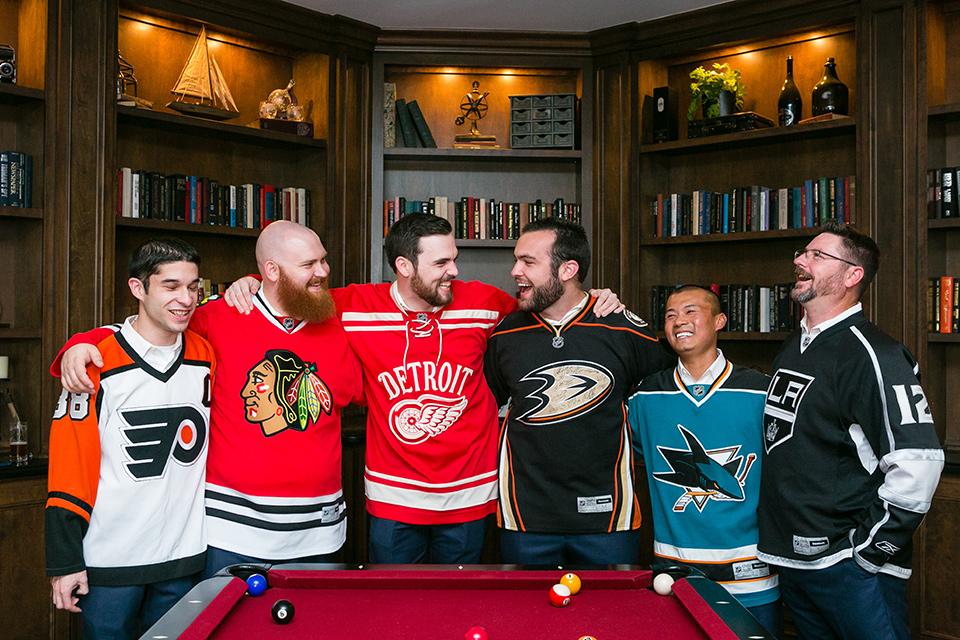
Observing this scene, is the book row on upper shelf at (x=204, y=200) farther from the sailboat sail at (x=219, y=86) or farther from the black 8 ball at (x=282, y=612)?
the black 8 ball at (x=282, y=612)

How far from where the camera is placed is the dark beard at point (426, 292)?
2623 mm

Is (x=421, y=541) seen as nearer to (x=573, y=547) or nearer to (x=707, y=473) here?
(x=573, y=547)

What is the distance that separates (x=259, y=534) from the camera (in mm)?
2344

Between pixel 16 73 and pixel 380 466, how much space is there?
7.94ft

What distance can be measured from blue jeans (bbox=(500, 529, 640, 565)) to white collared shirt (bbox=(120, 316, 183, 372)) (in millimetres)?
1240

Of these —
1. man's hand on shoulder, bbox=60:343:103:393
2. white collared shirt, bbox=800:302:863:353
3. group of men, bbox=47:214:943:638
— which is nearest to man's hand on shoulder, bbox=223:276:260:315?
group of men, bbox=47:214:943:638

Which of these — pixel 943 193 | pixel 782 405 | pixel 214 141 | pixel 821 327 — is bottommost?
pixel 782 405

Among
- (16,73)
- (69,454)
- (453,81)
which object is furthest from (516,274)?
(16,73)

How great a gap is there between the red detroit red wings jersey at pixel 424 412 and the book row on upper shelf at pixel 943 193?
7.23 feet

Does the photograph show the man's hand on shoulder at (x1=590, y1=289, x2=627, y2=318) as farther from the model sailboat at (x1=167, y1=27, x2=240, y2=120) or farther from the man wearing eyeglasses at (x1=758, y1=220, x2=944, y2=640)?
the model sailboat at (x1=167, y1=27, x2=240, y2=120)

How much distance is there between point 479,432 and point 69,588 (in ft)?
4.25

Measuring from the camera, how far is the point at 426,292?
262 centimetres

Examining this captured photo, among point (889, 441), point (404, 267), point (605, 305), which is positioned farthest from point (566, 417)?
point (889, 441)

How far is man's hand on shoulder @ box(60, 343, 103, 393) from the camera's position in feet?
6.66
